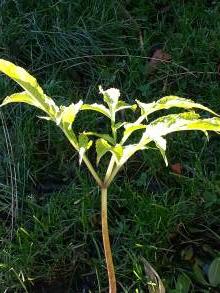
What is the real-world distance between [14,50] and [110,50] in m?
0.48

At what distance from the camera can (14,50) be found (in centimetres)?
298

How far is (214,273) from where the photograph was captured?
1963mm

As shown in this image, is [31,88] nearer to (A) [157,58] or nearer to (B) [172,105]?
(B) [172,105]

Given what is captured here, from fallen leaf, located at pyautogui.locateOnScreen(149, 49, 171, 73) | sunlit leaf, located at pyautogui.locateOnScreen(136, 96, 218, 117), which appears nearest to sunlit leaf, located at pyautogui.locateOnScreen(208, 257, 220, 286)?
sunlit leaf, located at pyautogui.locateOnScreen(136, 96, 218, 117)

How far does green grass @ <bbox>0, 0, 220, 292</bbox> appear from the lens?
2.10 meters

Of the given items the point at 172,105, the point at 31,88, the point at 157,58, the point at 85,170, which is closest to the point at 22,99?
the point at 31,88

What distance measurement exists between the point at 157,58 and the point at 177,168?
2.42 feet

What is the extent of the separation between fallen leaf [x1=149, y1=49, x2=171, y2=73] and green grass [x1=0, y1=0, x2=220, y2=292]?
0.08 ft

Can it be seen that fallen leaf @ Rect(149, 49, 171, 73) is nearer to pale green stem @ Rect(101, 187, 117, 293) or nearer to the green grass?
the green grass

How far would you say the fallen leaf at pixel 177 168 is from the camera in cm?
236

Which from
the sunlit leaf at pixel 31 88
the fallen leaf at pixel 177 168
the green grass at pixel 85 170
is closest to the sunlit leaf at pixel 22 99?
the sunlit leaf at pixel 31 88

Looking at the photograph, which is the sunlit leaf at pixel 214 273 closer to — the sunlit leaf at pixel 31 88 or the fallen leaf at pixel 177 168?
the fallen leaf at pixel 177 168

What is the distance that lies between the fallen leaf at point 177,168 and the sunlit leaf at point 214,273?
48 centimetres

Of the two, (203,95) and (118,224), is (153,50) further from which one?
(118,224)
